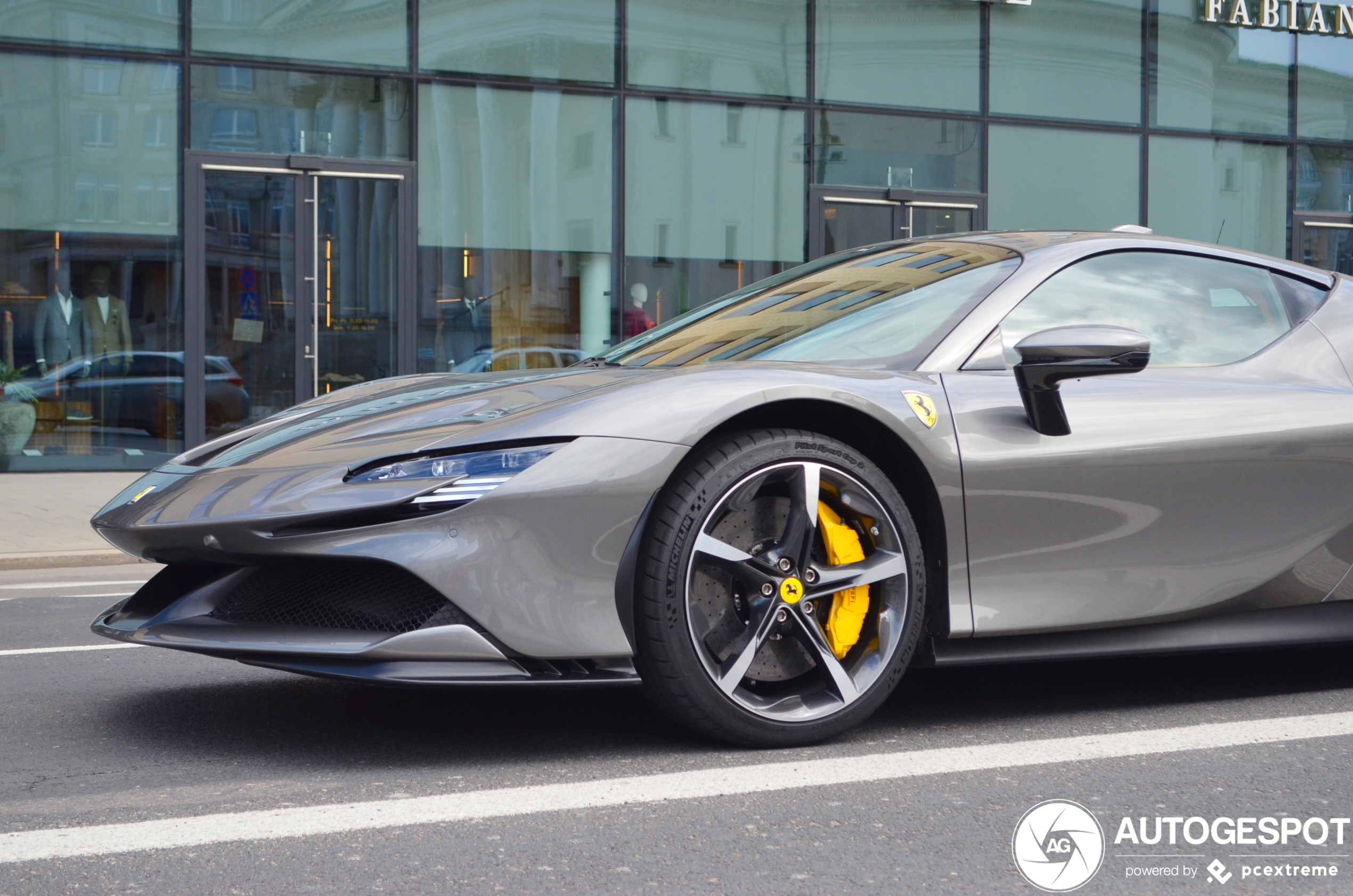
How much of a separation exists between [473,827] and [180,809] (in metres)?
0.61

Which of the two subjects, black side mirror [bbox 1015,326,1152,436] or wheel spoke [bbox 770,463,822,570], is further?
black side mirror [bbox 1015,326,1152,436]

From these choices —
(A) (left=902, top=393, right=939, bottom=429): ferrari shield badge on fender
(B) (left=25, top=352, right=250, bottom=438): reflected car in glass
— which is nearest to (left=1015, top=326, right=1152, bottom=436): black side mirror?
(A) (left=902, top=393, right=939, bottom=429): ferrari shield badge on fender

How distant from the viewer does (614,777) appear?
123 inches

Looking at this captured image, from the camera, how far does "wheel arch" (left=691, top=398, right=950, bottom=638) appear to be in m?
3.41

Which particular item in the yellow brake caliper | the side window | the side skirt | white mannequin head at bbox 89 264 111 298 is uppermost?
white mannequin head at bbox 89 264 111 298

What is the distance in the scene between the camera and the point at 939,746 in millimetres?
3439

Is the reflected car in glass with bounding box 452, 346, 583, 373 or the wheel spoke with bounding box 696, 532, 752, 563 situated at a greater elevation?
the reflected car in glass with bounding box 452, 346, 583, 373

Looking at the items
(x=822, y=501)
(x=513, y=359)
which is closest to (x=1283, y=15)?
(x=513, y=359)

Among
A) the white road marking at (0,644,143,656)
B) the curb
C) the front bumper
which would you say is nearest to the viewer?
the front bumper

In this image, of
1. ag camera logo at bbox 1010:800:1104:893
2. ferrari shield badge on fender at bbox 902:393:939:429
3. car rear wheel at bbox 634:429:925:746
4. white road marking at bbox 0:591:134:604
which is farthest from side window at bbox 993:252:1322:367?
white road marking at bbox 0:591:134:604

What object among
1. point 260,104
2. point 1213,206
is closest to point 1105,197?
point 1213,206

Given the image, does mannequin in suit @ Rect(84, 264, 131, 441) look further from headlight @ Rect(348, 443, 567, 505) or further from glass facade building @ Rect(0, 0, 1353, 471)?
headlight @ Rect(348, 443, 567, 505)

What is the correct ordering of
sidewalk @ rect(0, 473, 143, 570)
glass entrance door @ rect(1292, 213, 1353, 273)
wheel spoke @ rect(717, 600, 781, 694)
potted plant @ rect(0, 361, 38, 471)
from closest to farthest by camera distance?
1. wheel spoke @ rect(717, 600, 781, 694)
2. sidewalk @ rect(0, 473, 143, 570)
3. potted plant @ rect(0, 361, 38, 471)
4. glass entrance door @ rect(1292, 213, 1353, 273)

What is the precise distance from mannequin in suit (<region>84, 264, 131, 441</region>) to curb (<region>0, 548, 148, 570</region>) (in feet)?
19.2
